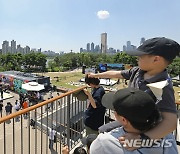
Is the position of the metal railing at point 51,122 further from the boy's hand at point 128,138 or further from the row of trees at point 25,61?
the row of trees at point 25,61

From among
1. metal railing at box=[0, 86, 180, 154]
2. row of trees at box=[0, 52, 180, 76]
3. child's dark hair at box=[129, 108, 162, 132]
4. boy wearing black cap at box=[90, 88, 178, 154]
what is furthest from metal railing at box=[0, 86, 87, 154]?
row of trees at box=[0, 52, 180, 76]

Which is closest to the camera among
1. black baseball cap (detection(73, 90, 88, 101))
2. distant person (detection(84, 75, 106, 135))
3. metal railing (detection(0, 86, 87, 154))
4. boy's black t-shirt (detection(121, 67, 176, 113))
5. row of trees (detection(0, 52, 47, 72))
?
boy's black t-shirt (detection(121, 67, 176, 113))

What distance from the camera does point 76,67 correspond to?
7981 centimetres

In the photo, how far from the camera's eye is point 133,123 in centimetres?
121

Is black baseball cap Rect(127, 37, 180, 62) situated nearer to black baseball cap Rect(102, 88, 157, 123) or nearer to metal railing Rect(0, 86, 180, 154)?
black baseball cap Rect(102, 88, 157, 123)

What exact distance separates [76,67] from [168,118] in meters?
78.7

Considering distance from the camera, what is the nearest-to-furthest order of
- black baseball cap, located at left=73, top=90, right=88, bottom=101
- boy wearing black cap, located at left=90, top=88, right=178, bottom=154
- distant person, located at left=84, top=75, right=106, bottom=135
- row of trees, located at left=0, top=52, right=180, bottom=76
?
boy wearing black cap, located at left=90, top=88, right=178, bottom=154 < distant person, located at left=84, top=75, right=106, bottom=135 < black baseball cap, located at left=73, top=90, right=88, bottom=101 < row of trees, located at left=0, top=52, right=180, bottom=76

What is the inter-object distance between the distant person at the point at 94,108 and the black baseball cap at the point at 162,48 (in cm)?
148

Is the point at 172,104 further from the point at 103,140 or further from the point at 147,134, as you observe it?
the point at 103,140

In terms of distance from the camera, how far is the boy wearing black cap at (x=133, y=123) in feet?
3.79

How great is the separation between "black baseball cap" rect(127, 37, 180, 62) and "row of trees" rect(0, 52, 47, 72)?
6047cm

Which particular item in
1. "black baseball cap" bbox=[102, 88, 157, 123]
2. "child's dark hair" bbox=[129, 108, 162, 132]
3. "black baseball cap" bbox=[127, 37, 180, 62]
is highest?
"black baseball cap" bbox=[127, 37, 180, 62]

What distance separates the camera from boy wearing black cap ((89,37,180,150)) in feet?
4.65

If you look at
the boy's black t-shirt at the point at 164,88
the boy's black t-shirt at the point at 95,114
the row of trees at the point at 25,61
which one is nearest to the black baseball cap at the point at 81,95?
the boy's black t-shirt at the point at 95,114
